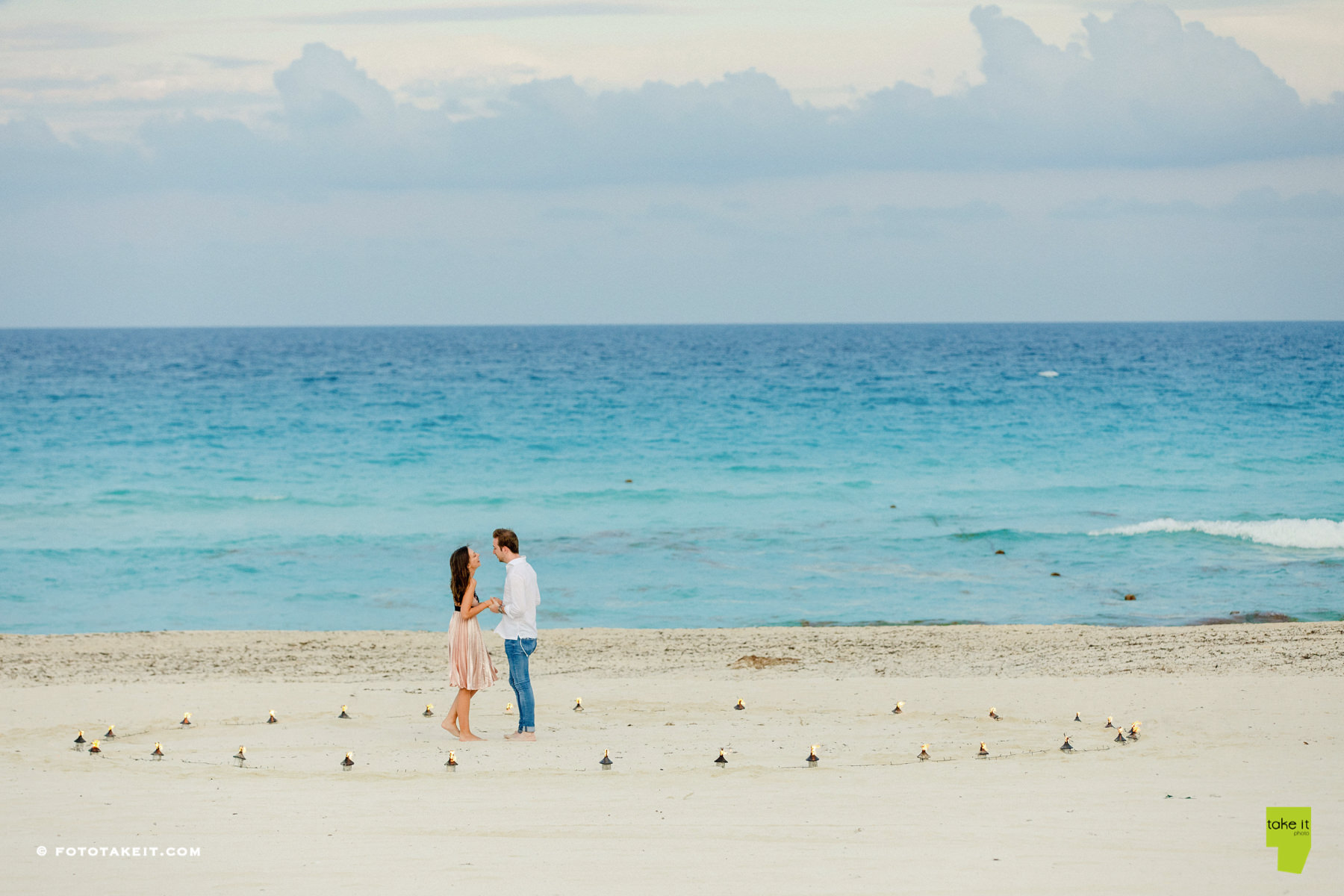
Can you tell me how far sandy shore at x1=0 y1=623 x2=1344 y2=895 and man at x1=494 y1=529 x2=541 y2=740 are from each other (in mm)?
473

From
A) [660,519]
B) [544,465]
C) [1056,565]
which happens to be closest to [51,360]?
[544,465]

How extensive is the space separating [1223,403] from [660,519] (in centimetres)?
3012

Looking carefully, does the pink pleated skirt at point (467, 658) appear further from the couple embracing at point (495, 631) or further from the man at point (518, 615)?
the man at point (518, 615)

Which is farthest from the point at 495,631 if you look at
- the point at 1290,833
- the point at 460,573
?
the point at 1290,833

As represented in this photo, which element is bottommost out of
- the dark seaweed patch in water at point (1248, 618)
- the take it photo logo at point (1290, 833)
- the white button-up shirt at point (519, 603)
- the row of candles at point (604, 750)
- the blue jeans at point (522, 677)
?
the dark seaweed patch in water at point (1248, 618)

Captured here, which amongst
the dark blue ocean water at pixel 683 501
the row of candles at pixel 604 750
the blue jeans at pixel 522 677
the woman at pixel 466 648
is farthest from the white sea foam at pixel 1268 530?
the woman at pixel 466 648

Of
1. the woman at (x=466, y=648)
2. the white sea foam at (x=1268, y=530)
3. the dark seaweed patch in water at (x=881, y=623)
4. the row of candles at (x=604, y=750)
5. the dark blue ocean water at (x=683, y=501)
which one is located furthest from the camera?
the white sea foam at (x=1268, y=530)

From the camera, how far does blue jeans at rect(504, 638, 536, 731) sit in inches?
329

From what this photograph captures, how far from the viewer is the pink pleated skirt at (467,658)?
8453 millimetres

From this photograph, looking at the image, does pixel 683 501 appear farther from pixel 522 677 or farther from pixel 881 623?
pixel 522 677

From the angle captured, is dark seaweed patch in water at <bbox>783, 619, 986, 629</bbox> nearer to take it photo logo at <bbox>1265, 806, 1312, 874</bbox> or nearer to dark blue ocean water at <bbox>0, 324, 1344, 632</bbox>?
dark blue ocean water at <bbox>0, 324, 1344, 632</bbox>

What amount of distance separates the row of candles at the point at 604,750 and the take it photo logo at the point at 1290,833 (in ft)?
5.82

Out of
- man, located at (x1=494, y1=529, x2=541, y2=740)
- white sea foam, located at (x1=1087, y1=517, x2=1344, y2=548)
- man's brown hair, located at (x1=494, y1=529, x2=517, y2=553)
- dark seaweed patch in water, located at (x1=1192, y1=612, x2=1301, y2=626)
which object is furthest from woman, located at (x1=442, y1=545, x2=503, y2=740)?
white sea foam, located at (x1=1087, y1=517, x2=1344, y2=548)

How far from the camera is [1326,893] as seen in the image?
16.8 feet
